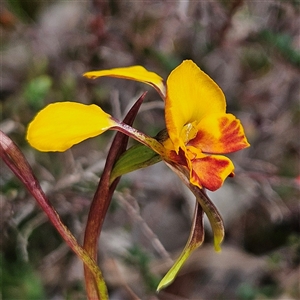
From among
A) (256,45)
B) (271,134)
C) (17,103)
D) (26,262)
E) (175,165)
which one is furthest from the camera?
(271,134)

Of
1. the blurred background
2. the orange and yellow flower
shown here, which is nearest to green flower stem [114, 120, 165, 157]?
the orange and yellow flower

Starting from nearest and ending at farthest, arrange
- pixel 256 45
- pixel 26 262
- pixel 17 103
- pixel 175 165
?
pixel 175 165, pixel 26 262, pixel 17 103, pixel 256 45

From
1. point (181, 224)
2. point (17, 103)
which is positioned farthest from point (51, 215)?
point (181, 224)

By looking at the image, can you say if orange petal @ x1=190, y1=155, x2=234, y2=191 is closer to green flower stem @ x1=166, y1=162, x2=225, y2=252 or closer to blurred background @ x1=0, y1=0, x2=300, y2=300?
green flower stem @ x1=166, y1=162, x2=225, y2=252

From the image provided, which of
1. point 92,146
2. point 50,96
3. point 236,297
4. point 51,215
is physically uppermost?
point 51,215

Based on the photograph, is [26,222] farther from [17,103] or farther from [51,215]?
[51,215]

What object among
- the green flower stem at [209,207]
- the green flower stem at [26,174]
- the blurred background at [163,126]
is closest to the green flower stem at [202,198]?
the green flower stem at [209,207]

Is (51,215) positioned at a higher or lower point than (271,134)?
higher

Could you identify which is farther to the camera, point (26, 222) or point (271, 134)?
point (271, 134)

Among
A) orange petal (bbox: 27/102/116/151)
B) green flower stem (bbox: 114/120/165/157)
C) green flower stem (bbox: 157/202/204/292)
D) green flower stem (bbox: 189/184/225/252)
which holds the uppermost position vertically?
orange petal (bbox: 27/102/116/151)
